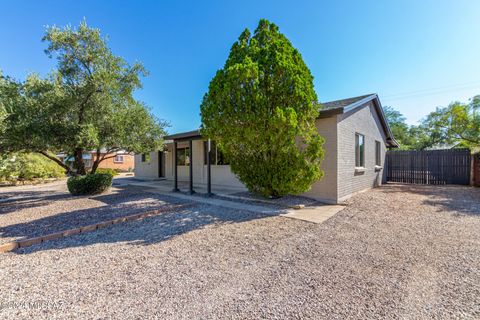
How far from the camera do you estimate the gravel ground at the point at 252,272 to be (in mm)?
2178

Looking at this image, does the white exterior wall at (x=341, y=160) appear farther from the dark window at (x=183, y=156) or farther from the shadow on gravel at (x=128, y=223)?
the shadow on gravel at (x=128, y=223)

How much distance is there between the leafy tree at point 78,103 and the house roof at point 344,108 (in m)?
2.27

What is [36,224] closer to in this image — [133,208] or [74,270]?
[133,208]

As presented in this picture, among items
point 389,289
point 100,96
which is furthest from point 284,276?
point 100,96

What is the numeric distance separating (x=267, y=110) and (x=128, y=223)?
4723 mm

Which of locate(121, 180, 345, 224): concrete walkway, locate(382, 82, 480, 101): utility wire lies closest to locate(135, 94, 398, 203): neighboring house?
locate(121, 180, 345, 224): concrete walkway

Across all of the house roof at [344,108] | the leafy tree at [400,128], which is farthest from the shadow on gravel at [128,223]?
the leafy tree at [400,128]

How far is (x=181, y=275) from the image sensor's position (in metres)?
2.84

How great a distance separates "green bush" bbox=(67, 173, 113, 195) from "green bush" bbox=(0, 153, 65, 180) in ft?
25.6

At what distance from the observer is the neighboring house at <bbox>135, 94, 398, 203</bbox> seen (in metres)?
7.20

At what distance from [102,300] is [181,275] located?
2.95 feet

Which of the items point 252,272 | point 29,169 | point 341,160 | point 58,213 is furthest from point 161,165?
point 252,272

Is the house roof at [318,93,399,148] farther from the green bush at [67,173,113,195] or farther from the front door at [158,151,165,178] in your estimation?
the front door at [158,151,165,178]

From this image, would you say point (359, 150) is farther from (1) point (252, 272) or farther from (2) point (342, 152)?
(1) point (252, 272)
